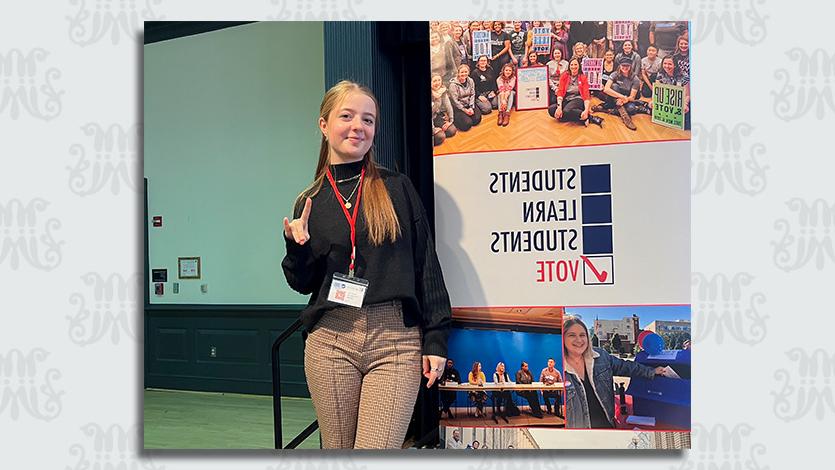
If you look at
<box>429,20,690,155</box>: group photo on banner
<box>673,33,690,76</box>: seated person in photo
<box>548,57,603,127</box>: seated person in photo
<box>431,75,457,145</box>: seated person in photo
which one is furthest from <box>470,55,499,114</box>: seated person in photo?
<box>673,33,690,76</box>: seated person in photo

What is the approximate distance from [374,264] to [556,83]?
0.88 meters

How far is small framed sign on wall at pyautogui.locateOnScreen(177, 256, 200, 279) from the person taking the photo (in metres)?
4.50

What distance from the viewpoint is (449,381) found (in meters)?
2.21

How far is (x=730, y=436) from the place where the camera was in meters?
2.12

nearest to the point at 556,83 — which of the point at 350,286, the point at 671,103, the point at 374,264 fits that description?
the point at 671,103

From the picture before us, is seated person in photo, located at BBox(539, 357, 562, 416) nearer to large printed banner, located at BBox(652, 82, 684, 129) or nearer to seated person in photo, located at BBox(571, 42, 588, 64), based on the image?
large printed banner, located at BBox(652, 82, 684, 129)

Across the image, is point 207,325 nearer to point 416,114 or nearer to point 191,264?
point 191,264

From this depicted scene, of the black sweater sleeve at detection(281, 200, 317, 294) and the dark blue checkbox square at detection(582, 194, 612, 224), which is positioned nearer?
the black sweater sleeve at detection(281, 200, 317, 294)

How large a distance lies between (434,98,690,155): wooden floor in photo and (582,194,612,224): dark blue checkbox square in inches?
7.4

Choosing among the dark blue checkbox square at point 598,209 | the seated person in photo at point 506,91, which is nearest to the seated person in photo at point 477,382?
the dark blue checkbox square at point 598,209

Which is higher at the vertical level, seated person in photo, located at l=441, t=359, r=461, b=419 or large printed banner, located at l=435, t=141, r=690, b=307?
large printed banner, located at l=435, t=141, r=690, b=307

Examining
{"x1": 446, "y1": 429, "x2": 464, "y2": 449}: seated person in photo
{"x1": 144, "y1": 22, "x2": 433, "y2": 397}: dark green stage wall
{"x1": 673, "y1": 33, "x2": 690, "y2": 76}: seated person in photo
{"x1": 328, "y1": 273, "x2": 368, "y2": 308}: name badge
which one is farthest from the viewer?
{"x1": 144, "y1": 22, "x2": 433, "y2": 397}: dark green stage wall

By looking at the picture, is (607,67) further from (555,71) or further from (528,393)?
(528,393)

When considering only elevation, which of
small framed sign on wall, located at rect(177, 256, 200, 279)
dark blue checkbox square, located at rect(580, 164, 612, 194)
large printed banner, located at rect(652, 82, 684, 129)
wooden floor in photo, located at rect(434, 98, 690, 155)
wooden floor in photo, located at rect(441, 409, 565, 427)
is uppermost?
large printed banner, located at rect(652, 82, 684, 129)
